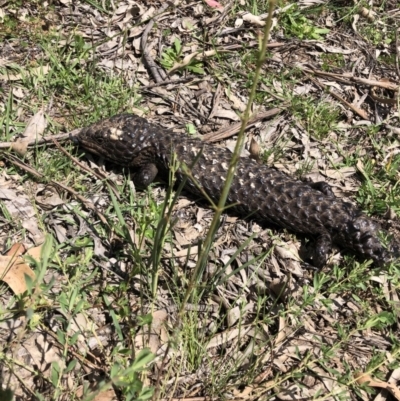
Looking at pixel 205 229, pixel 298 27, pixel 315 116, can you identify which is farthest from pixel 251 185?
pixel 298 27

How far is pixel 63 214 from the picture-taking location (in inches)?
187

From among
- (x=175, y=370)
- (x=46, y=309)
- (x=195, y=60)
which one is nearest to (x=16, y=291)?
(x=46, y=309)

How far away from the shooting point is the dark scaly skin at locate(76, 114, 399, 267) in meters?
4.79

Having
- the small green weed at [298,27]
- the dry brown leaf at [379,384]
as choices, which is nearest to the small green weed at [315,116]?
the small green weed at [298,27]

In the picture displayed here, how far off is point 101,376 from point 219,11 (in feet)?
14.9

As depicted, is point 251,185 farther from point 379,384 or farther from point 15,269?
point 15,269

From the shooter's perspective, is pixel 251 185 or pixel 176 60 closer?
pixel 251 185

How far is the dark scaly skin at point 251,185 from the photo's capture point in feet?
15.7

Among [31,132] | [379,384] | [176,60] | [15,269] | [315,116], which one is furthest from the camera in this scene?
[176,60]

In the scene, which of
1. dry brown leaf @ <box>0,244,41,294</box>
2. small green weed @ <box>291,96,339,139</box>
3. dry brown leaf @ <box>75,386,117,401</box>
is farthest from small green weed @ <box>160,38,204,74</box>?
dry brown leaf @ <box>75,386,117,401</box>

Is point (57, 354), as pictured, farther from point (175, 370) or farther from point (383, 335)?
point (383, 335)

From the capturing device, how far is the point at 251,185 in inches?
196

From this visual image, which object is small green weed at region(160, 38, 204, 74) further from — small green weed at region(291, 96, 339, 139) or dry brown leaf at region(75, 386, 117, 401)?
dry brown leaf at region(75, 386, 117, 401)

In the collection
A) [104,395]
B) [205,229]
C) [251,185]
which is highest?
[251,185]
